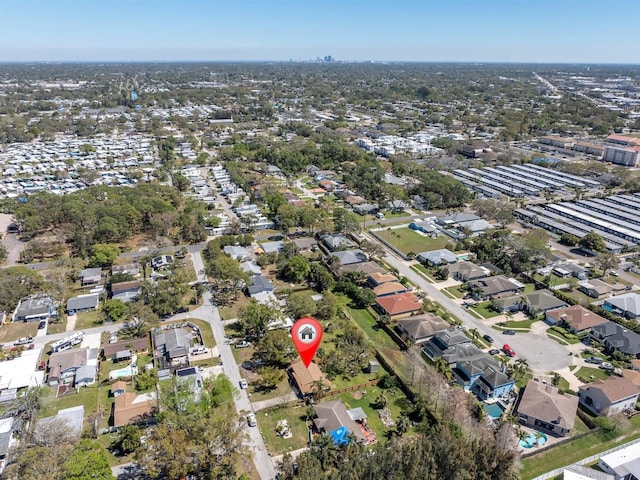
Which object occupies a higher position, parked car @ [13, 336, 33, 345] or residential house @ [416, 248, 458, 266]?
residential house @ [416, 248, 458, 266]

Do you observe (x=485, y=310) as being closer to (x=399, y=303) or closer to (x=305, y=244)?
(x=399, y=303)

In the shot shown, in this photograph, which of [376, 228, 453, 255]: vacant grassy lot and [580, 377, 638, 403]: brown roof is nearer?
[580, 377, 638, 403]: brown roof

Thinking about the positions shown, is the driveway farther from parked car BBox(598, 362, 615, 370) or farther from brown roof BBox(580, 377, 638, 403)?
brown roof BBox(580, 377, 638, 403)

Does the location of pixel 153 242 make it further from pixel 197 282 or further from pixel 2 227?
pixel 2 227

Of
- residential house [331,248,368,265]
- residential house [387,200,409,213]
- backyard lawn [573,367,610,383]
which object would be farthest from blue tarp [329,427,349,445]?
residential house [387,200,409,213]

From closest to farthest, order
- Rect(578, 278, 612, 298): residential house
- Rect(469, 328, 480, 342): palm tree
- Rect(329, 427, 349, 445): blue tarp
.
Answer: Rect(329, 427, 349, 445): blue tarp < Rect(469, 328, 480, 342): palm tree < Rect(578, 278, 612, 298): residential house

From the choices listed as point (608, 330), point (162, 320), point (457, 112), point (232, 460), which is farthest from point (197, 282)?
point (457, 112)

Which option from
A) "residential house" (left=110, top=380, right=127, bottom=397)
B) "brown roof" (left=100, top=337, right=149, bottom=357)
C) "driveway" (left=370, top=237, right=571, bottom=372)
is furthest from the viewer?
"brown roof" (left=100, top=337, right=149, bottom=357)
